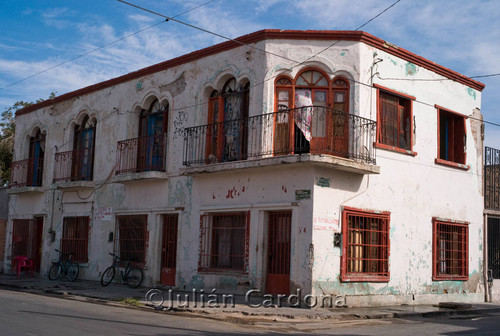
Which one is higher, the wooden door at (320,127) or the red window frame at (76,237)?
the wooden door at (320,127)

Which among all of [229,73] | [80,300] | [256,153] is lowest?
[80,300]

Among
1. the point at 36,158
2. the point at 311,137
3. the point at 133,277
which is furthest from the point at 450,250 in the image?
the point at 36,158

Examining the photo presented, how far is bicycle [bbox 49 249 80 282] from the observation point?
20125 mm

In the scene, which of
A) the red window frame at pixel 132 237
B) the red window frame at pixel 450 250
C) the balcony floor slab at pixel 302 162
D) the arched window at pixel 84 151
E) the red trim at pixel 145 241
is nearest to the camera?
the balcony floor slab at pixel 302 162

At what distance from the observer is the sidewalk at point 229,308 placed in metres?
12.1

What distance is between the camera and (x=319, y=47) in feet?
50.3

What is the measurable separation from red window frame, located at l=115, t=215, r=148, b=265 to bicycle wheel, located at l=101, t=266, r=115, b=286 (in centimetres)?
58

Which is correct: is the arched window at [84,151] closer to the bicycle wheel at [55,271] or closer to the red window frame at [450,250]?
the bicycle wheel at [55,271]

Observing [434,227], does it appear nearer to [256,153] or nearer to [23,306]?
[256,153]

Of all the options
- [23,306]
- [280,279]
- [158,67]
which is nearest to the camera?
[23,306]

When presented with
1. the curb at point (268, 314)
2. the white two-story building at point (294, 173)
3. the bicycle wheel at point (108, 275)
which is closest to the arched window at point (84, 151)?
the white two-story building at point (294, 173)

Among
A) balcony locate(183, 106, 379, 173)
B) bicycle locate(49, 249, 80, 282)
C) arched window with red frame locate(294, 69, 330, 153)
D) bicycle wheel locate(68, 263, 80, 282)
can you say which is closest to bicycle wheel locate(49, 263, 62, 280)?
bicycle locate(49, 249, 80, 282)

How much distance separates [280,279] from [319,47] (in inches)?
236

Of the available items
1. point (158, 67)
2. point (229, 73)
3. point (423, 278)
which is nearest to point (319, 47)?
point (229, 73)
